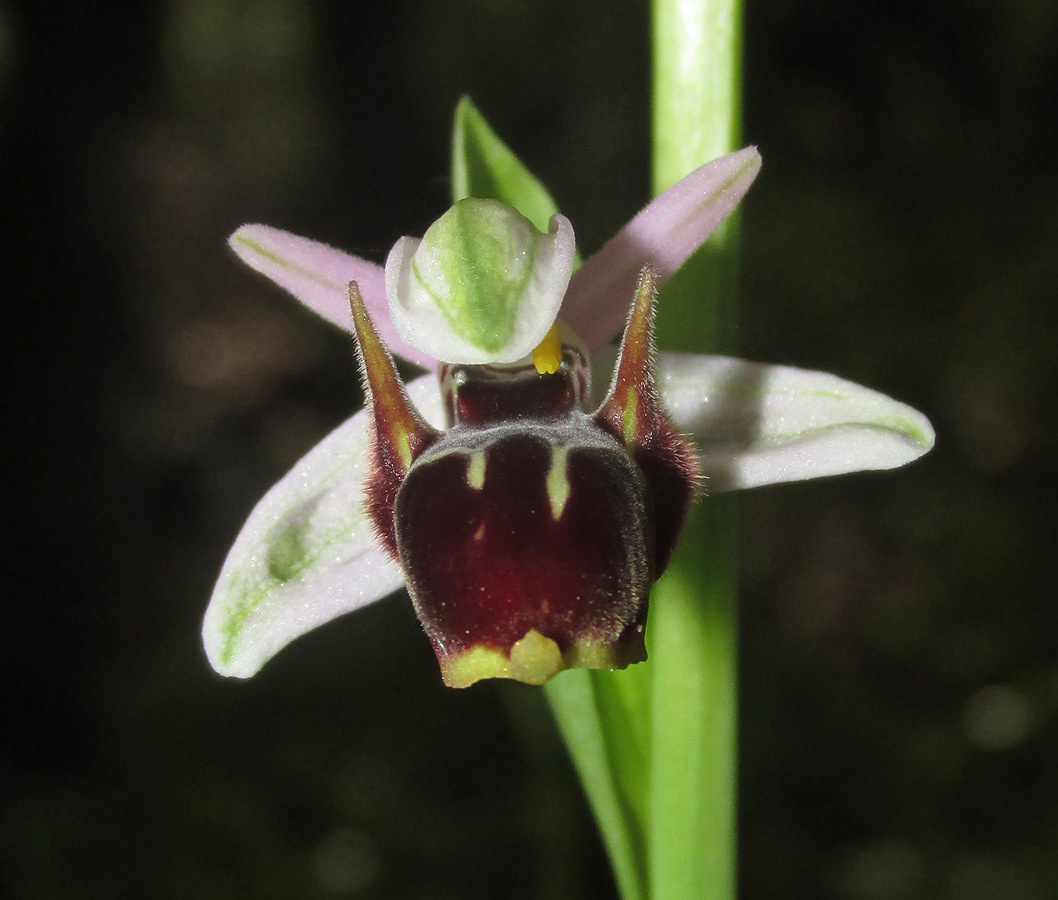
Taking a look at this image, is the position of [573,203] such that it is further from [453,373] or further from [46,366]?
[453,373]

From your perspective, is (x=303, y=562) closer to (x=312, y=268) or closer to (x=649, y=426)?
(x=312, y=268)

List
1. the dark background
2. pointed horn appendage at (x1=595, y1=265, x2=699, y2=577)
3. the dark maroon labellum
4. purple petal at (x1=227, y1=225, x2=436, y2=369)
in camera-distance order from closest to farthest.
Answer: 1. the dark maroon labellum
2. pointed horn appendage at (x1=595, y1=265, x2=699, y2=577)
3. purple petal at (x1=227, y1=225, x2=436, y2=369)
4. the dark background

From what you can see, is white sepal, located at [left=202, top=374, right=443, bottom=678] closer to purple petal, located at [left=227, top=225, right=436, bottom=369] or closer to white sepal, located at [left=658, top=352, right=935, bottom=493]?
purple petal, located at [left=227, top=225, right=436, bottom=369]

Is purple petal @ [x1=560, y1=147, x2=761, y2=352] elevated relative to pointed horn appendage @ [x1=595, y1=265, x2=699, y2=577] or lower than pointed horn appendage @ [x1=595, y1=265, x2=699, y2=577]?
elevated

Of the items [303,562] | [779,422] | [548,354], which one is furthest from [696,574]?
[303,562]

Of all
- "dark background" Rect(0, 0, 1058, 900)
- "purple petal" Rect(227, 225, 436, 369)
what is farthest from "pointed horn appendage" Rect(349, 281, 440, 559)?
"dark background" Rect(0, 0, 1058, 900)

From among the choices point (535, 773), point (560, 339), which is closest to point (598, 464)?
point (560, 339)
